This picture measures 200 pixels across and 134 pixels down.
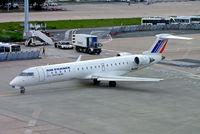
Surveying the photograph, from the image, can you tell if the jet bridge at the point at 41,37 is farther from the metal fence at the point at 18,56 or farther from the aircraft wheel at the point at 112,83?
the aircraft wheel at the point at 112,83

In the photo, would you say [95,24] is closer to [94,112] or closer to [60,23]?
[60,23]

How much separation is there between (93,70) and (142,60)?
234 inches

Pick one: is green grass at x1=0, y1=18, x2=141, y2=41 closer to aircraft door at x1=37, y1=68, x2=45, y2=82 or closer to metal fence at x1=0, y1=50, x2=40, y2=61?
metal fence at x1=0, y1=50, x2=40, y2=61

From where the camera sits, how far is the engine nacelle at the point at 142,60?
45531 millimetres

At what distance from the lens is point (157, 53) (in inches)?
1884

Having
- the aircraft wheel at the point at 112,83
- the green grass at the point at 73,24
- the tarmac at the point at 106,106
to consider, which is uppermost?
the green grass at the point at 73,24

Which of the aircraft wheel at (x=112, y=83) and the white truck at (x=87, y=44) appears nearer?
the aircraft wheel at (x=112, y=83)

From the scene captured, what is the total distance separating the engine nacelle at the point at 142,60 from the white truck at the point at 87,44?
2181cm

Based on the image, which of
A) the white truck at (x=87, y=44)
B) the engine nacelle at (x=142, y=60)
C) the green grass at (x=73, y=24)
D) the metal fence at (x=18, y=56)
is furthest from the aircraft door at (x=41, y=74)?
the green grass at (x=73, y=24)

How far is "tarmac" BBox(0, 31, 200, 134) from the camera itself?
Result: 96.6 feet

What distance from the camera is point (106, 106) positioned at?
116 ft

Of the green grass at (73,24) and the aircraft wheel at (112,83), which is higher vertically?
the green grass at (73,24)

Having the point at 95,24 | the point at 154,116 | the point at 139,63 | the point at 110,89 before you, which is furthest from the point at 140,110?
the point at 95,24

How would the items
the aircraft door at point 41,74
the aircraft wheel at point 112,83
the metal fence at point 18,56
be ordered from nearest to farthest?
the aircraft door at point 41,74, the aircraft wheel at point 112,83, the metal fence at point 18,56
